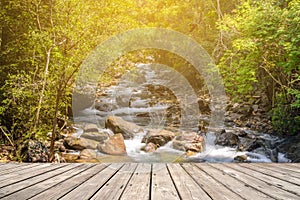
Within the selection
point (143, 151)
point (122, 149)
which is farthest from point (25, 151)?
point (143, 151)

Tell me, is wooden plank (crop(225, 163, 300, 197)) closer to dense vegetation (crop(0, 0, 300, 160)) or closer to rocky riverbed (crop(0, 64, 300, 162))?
dense vegetation (crop(0, 0, 300, 160))

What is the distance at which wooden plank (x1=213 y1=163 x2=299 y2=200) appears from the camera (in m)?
1.72

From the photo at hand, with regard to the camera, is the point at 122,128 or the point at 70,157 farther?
the point at 122,128

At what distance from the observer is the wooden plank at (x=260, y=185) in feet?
5.64

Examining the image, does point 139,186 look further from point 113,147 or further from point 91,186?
point 113,147

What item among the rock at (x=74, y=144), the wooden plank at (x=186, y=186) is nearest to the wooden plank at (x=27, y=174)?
the wooden plank at (x=186, y=186)

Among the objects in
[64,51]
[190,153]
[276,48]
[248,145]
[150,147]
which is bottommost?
[190,153]

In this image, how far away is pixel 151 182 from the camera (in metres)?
2.09

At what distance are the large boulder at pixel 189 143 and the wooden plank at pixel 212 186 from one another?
16.3ft

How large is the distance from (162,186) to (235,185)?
2.10ft

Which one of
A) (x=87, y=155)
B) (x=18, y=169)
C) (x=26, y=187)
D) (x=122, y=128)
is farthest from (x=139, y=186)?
(x=122, y=128)

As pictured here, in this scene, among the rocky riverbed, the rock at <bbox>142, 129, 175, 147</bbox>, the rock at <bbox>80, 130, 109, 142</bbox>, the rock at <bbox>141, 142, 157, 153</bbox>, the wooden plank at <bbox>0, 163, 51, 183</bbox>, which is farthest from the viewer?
the rock at <bbox>80, 130, 109, 142</bbox>

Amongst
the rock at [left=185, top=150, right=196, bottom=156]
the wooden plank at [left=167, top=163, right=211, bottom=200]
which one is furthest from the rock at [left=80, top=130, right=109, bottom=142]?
the wooden plank at [left=167, top=163, right=211, bottom=200]

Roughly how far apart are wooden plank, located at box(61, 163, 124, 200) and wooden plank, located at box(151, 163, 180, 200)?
0.46 meters
